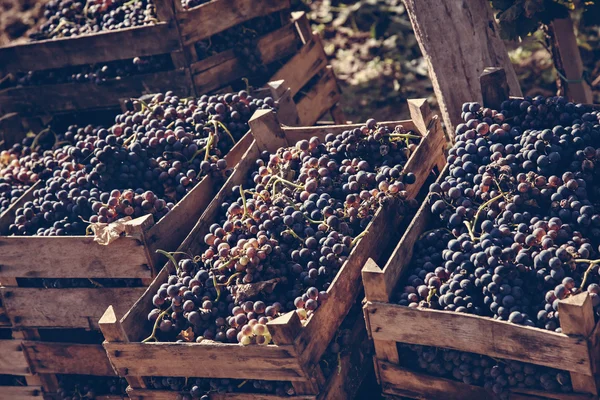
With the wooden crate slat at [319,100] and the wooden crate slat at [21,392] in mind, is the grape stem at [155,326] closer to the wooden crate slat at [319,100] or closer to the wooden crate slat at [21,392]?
the wooden crate slat at [21,392]

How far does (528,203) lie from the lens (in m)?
3.08

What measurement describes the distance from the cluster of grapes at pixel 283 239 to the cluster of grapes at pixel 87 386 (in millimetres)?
773

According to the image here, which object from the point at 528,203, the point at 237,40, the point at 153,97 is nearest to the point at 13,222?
the point at 153,97

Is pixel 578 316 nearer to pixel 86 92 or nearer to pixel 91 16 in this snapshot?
pixel 86 92

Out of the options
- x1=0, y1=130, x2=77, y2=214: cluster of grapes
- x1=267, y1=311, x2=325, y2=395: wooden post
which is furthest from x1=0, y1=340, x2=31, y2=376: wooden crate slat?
x1=267, y1=311, x2=325, y2=395: wooden post

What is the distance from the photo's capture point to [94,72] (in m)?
4.88

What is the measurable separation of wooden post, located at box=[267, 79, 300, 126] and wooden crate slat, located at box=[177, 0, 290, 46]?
580 millimetres

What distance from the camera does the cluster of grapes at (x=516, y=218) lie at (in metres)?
2.78

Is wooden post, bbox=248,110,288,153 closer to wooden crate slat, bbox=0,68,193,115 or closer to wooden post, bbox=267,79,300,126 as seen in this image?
wooden post, bbox=267,79,300,126

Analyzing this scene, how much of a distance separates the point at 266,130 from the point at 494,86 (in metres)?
1.18

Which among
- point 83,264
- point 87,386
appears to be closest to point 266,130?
point 83,264

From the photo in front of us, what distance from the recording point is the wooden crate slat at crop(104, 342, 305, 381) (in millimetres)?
2967

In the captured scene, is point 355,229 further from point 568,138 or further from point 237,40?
point 237,40

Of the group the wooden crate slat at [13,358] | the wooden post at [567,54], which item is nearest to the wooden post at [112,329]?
the wooden crate slat at [13,358]
